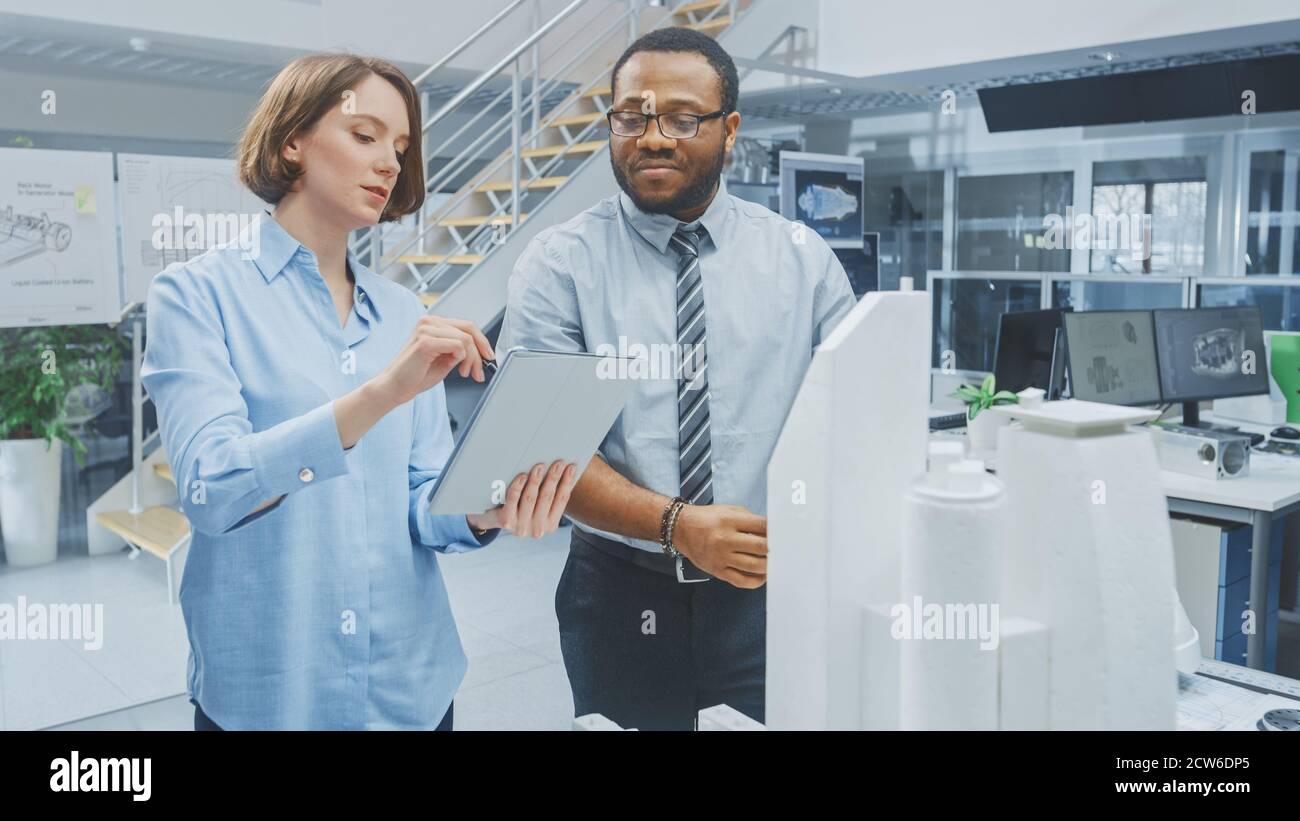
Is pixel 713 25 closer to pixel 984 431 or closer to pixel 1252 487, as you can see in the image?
pixel 1252 487

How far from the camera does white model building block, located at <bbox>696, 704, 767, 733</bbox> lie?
89 centimetres

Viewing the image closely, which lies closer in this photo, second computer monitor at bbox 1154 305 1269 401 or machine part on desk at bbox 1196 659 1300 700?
machine part on desk at bbox 1196 659 1300 700

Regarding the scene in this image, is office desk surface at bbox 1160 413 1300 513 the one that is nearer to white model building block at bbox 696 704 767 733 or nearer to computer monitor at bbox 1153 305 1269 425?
computer monitor at bbox 1153 305 1269 425

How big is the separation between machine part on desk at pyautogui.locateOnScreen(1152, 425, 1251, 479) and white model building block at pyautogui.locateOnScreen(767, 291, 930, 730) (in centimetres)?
285

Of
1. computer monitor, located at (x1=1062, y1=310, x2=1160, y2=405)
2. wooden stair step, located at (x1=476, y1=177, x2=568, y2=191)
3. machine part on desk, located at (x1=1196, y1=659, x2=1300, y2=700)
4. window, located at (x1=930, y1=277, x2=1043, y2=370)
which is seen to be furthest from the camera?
window, located at (x1=930, y1=277, x2=1043, y2=370)

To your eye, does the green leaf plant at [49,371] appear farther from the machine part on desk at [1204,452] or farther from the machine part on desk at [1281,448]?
the machine part on desk at [1281,448]

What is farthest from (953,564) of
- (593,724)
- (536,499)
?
(536,499)

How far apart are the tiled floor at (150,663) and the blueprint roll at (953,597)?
97.1 inches

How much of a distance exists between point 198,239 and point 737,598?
3.08 metres

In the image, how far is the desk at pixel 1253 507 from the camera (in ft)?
10.2

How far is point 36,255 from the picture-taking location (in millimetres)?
3357

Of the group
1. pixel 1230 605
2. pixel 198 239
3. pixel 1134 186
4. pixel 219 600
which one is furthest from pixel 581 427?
pixel 1134 186

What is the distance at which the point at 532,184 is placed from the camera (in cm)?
545

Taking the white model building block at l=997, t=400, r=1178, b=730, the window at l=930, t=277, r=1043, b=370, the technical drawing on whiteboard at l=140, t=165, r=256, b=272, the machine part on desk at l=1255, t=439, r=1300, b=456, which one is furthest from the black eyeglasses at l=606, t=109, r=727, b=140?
the window at l=930, t=277, r=1043, b=370
